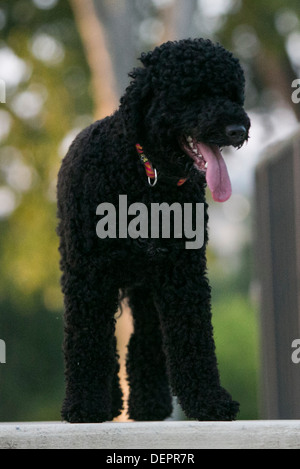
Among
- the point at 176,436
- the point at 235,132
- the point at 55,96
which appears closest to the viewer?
the point at 235,132

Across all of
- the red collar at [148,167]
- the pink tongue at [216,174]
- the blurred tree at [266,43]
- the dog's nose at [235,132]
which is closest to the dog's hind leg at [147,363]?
the red collar at [148,167]

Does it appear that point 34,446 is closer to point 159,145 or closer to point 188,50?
point 159,145

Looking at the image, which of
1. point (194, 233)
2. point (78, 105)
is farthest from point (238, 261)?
point (194, 233)

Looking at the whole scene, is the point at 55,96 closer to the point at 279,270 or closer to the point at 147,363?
the point at 279,270

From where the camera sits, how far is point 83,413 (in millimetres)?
3477

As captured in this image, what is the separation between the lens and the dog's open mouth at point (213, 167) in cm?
317

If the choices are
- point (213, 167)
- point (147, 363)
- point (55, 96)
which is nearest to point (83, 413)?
point (147, 363)

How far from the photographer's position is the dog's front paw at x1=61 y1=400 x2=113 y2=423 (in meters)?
3.48

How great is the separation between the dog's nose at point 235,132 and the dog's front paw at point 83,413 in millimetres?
1229

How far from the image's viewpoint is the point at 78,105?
15.0m

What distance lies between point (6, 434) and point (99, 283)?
0.70m

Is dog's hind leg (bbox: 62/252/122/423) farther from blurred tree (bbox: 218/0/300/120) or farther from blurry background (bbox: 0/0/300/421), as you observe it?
blurred tree (bbox: 218/0/300/120)

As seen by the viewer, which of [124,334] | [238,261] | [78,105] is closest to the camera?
[124,334]

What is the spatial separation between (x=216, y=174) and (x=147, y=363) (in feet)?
4.10
